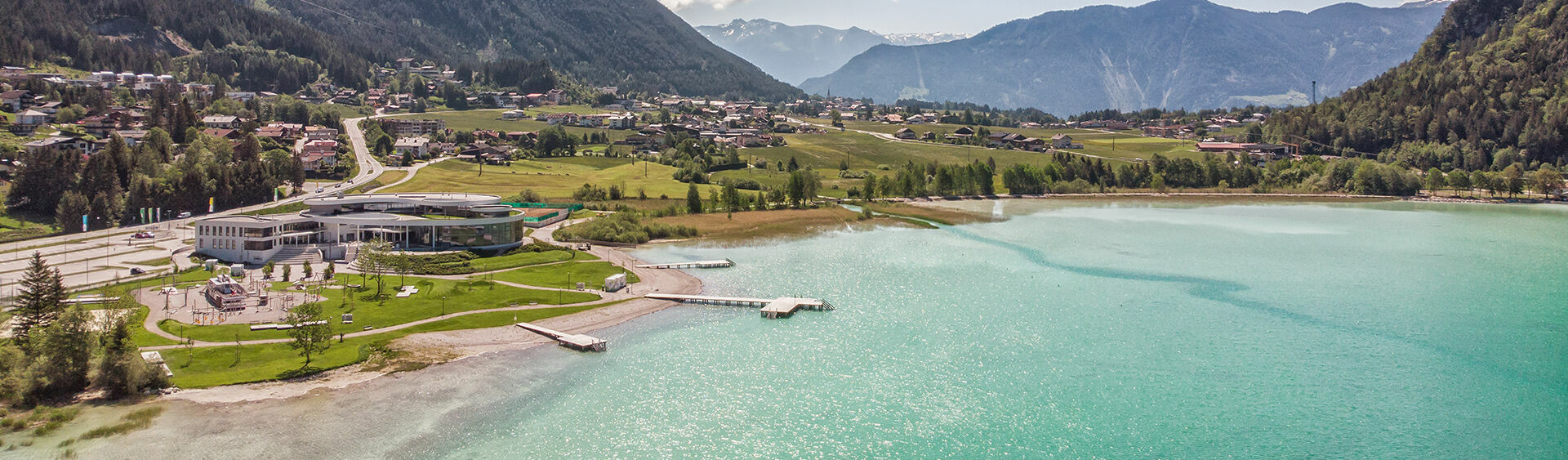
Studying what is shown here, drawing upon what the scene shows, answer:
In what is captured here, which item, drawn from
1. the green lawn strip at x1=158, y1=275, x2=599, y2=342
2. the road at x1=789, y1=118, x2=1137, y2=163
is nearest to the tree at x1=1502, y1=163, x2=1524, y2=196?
the road at x1=789, y1=118, x2=1137, y2=163

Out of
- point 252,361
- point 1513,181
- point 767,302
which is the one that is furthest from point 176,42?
point 1513,181

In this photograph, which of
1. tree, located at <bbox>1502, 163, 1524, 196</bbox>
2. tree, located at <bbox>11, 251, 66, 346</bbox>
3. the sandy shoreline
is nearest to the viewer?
the sandy shoreline

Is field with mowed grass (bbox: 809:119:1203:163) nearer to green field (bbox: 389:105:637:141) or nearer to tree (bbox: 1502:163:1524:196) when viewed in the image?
tree (bbox: 1502:163:1524:196)

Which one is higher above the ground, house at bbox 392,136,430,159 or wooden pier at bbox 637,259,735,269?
house at bbox 392,136,430,159

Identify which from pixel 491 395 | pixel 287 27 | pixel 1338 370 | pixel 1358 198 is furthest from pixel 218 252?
pixel 287 27

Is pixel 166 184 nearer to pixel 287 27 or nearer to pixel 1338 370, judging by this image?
pixel 1338 370

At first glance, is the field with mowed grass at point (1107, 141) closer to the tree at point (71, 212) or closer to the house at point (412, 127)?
the house at point (412, 127)
